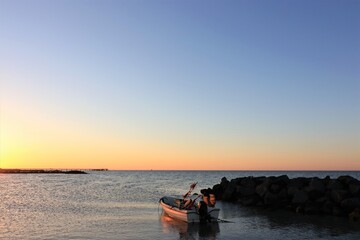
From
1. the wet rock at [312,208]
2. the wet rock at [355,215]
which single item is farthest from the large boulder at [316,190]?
the wet rock at [355,215]

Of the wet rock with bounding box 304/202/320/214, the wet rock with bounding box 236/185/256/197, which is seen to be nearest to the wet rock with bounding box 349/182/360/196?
the wet rock with bounding box 304/202/320/214

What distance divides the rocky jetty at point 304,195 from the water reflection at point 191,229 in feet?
34.6

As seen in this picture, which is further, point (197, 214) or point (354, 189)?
point (354, 189)

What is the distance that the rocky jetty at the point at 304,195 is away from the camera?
1235 inches

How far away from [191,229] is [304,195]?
546 inches

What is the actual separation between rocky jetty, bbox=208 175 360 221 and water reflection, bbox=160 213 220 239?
10547 mm

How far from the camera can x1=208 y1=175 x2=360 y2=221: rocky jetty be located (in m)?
31.4

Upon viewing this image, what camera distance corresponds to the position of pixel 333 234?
78.5 ft

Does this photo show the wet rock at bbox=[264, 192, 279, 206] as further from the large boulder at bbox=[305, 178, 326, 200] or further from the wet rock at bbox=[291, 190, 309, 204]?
the large boulder at bbox=[305, 178, 326, 200]

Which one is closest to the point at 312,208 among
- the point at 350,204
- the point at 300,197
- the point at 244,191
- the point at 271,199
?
the point at 300,197

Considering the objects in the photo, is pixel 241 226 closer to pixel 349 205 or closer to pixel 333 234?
pixel 333 234

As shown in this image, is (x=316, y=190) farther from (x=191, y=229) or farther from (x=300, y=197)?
(x=191, y=229)

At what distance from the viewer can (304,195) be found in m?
34.7

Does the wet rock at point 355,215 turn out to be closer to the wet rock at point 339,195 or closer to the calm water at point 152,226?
the calm water at point 152,226
